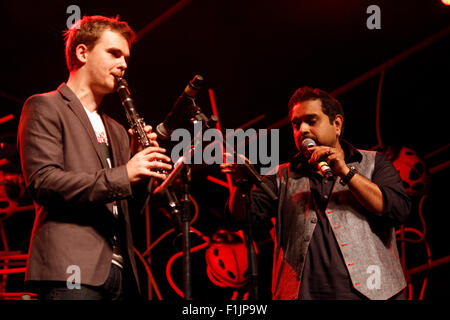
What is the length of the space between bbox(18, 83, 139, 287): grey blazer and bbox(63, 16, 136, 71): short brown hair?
0.42 meters

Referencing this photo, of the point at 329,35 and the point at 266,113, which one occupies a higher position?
the point at 329,35

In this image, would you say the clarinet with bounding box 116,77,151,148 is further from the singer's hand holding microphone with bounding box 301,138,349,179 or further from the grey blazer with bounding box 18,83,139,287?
the singer's hand holding microphone with bounding box 301,138,349,179

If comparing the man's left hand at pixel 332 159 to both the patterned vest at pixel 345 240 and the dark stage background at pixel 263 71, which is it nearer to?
the patterned vest at pixel 345 240

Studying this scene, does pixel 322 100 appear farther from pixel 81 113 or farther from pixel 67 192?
pixel 67 192

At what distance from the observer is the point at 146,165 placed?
1.83 meters

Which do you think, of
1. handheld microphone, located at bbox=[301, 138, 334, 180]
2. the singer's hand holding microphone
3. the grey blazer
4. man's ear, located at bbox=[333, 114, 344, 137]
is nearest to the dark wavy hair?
man's ear, located at bbox=[333, 114, 344, 137]

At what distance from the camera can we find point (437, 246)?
3.86 meters

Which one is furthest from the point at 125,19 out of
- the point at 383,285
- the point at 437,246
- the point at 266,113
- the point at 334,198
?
the point at 437,246

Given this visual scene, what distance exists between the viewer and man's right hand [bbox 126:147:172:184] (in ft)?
5.92

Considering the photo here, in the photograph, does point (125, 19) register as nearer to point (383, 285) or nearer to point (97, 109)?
point (97, 109)

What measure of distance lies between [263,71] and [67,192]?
112 inches

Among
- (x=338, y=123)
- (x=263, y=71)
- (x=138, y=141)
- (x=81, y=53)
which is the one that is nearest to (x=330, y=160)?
(x=338, y=123)

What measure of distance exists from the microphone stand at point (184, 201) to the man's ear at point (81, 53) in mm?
696
